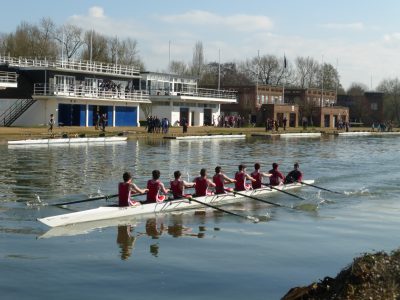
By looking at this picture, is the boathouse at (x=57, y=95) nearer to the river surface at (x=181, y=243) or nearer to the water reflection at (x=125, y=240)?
the river surface at (x=181, y=243)

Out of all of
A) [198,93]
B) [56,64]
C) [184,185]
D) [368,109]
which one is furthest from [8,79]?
[368,109]

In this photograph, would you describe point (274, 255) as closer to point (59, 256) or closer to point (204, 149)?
point (59, 256)

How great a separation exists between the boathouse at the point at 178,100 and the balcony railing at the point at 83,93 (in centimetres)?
545

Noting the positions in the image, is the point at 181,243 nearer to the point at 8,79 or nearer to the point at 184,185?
the point at 184,185

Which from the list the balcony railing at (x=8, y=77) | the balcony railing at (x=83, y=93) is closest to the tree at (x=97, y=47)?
the balcony railing at (x=83, y=93)

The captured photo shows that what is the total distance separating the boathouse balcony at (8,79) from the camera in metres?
52.8

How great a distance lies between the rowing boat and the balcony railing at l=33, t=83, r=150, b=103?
135ft

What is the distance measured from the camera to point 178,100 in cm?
7731

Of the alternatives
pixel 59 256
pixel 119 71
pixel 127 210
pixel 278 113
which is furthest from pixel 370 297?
pixel 278 113

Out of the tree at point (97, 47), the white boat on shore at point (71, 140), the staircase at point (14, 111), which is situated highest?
the tree at point (97, 47)

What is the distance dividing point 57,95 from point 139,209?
4366cm

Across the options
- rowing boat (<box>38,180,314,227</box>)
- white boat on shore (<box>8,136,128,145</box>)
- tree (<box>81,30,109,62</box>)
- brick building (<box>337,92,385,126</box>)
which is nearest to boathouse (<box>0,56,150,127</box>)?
white boat on shore (<box>8,136,128,145</box>)

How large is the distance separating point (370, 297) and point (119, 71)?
66.0m

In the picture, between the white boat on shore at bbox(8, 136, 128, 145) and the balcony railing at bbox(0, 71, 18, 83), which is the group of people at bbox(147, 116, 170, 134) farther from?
the balcony railing at bbox(0, 71, 18, 83)
